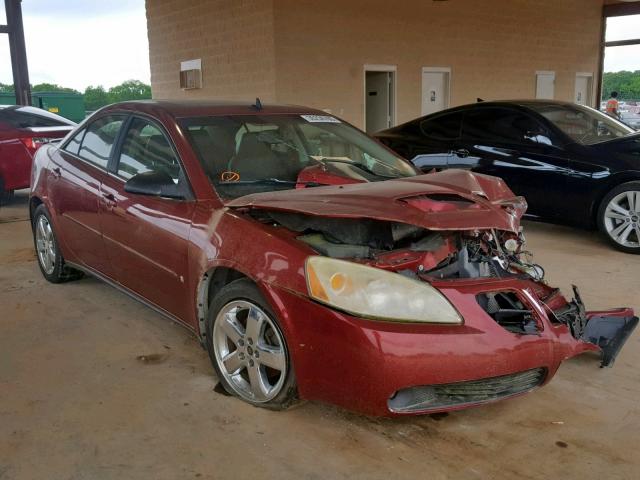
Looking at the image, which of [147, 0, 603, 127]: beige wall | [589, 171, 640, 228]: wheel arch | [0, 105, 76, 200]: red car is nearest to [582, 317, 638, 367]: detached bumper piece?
[589, 171, 640, 228]: wheel arch

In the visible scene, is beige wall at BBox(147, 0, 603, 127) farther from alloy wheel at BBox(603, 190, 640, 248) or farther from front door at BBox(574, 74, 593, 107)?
alloy wheel at BBox(603, 190, 640, 248)

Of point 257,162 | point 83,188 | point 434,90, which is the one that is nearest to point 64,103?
point 434,90

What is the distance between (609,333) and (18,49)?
11437 mm

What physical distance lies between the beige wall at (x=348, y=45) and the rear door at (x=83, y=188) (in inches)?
251

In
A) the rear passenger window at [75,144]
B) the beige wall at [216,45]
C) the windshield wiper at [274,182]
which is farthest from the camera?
the beige wall at [216,45]

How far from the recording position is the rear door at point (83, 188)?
3836 millimetres

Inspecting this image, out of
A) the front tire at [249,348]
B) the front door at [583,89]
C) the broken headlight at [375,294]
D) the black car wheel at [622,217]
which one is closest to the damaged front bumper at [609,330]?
the broken headlight at [375,294]

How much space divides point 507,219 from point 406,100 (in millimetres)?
10088

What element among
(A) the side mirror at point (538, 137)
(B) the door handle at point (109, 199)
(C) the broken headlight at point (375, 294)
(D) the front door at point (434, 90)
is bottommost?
(C) the broken headlight at point (375, 294)

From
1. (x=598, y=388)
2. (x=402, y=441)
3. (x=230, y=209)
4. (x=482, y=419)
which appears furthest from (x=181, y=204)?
(x=598, y=388)

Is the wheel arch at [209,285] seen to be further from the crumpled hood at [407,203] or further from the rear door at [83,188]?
the rear door at [83,188]

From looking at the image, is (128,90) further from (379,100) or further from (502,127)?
(502,127)

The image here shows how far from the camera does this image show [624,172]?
18.2ft

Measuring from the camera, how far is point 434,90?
1306cm
